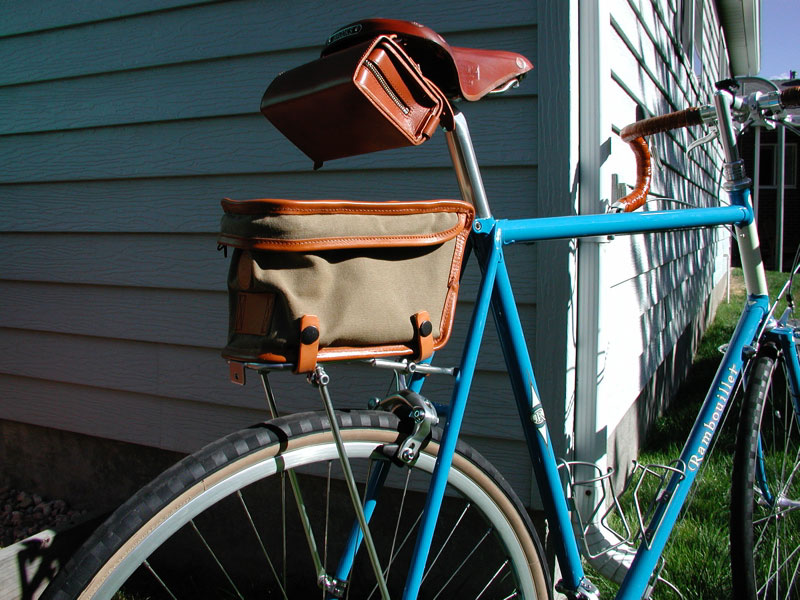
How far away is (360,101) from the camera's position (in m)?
1.03

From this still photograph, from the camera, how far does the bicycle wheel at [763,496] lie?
1.52 metres

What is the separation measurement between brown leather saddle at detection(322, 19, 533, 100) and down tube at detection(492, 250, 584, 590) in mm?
324

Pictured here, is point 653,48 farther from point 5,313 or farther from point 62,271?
point 5,313

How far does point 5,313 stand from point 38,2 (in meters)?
1.25

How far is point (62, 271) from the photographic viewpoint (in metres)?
2.63

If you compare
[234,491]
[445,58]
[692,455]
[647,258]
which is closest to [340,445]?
[234,491]

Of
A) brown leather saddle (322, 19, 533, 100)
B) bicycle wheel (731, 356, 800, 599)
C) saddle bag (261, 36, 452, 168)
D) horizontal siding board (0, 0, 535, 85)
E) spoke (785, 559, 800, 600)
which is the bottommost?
spoke (785, 559, 800, 600)

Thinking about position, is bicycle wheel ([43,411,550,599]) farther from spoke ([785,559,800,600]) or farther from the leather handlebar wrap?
the leather handlebar wrap

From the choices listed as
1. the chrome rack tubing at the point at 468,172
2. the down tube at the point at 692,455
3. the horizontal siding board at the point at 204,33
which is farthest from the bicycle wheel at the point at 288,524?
the horizontal siding board at the point at 204,33

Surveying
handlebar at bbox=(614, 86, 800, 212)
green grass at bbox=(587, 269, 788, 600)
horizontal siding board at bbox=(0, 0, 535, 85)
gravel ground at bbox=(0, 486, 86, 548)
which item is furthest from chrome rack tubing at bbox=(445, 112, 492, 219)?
gravel ground at bbox=(0, 486, 86, 548)

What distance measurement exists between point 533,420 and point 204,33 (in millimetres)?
1757

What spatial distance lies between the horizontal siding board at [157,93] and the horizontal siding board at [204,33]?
30mm

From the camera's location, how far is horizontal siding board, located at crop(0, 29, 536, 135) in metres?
2.17

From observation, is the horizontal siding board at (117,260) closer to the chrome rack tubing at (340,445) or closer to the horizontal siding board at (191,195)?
the horizontal siding board at (191,195)
